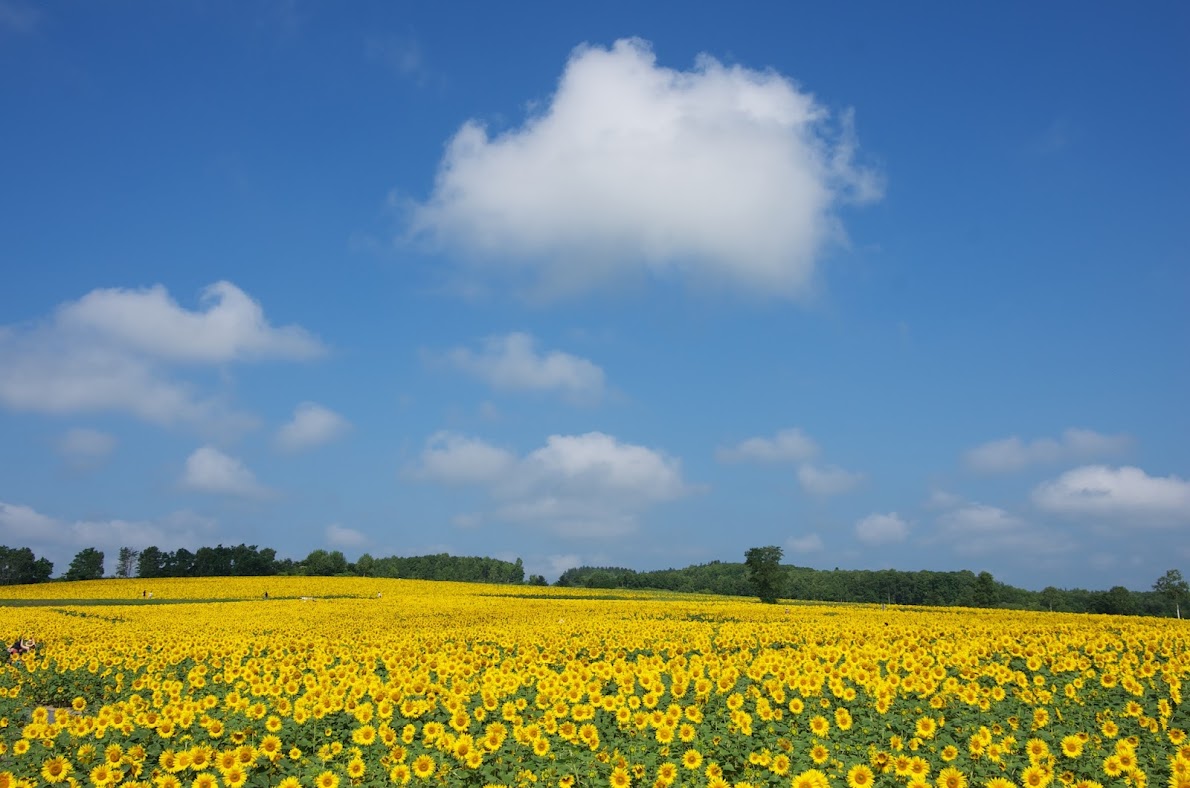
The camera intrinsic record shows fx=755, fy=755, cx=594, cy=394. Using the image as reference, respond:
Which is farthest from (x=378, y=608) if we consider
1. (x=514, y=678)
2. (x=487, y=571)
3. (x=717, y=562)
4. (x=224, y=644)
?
(x=717, y=562)

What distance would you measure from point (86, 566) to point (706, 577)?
8668 cm

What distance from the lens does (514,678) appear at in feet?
40.1

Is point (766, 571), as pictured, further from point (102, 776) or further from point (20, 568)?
point (20, 568)

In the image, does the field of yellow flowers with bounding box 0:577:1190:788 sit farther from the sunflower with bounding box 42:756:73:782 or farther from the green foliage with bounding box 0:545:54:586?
the green foliage with bounding box 0:545:54:586

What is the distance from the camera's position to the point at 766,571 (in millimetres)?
72375

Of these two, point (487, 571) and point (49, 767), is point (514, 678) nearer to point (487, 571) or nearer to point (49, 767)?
point (49, 767)

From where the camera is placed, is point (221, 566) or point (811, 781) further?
point (221, 566)

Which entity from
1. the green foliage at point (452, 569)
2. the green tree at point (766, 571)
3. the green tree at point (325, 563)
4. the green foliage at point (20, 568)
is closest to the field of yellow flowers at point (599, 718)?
the green tree at point (766, 571)

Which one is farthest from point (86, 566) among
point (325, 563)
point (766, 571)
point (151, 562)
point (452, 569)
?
point (766, 571)

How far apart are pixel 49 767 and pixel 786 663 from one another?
11.2m

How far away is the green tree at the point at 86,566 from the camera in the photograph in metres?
93.8

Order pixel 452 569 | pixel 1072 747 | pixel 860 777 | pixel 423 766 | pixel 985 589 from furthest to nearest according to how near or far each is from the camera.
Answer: pixel 452 569 < pixel 985 589 < pixel 1072 747 < pixel 423 766 < pixel 860 777

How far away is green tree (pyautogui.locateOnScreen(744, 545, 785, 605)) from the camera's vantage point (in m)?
72.2

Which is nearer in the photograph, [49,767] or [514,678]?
[49,767]
